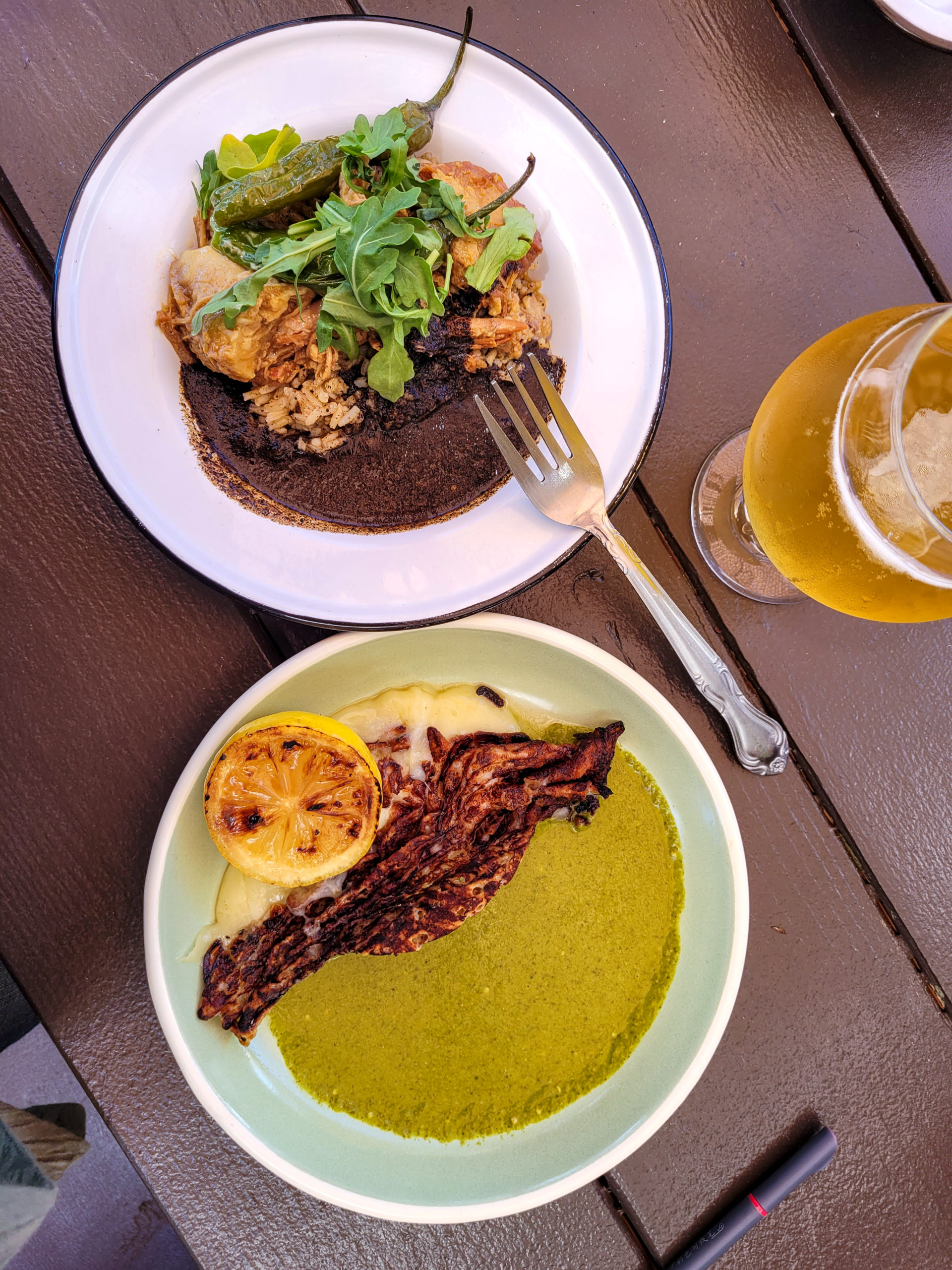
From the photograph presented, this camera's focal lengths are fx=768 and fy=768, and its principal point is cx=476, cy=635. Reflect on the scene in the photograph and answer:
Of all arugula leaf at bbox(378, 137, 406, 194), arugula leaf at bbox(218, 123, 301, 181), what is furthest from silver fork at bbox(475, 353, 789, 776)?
arugula leaf at bbox(218, 123, 301, 181)

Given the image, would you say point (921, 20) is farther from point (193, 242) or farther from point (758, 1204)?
point (758, 1204)

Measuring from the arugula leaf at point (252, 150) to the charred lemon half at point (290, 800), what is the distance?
2.70ft

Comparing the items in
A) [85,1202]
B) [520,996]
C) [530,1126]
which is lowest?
[85,1202]

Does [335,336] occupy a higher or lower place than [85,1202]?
higher

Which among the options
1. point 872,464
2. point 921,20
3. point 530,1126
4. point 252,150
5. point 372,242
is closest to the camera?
point 872,464

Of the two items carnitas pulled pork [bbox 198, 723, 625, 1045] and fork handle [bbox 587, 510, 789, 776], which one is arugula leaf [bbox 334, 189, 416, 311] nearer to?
fork handle [bbox 587, 510, 789, 776]

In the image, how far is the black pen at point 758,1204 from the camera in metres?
1.45

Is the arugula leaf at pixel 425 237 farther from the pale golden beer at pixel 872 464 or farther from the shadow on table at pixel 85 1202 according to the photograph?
the shadow on table at pixel 85 1202

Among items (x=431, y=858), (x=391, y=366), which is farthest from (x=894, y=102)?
(x=431, y=858)

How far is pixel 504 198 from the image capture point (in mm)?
1122

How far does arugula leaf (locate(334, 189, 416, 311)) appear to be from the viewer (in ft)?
3.48

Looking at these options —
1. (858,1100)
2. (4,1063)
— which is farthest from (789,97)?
(4,1063)

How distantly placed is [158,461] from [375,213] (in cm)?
49

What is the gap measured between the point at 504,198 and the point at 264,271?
36 centimetres
